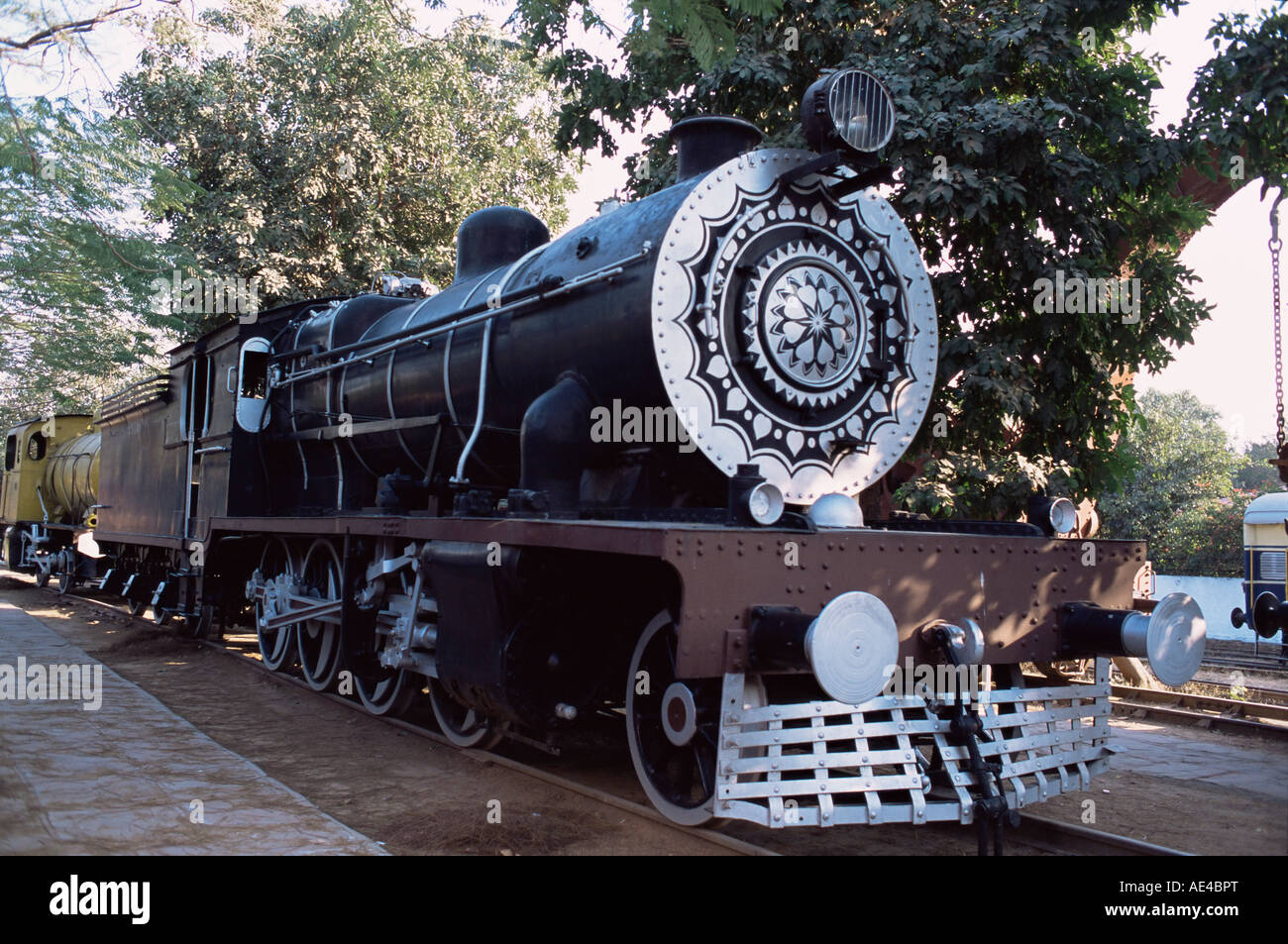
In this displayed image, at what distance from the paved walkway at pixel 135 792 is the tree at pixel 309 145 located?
38.6 feet

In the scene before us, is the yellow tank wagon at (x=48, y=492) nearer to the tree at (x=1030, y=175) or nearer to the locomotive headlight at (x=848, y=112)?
the tree at (x=1030, y=175)

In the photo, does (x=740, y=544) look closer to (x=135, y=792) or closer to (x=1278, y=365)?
(x=135, y=792)

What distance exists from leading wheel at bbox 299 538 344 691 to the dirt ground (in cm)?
21

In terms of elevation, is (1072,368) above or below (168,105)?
below

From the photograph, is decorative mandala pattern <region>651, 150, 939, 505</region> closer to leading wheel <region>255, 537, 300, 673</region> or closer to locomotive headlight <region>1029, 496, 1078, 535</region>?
locomotive headlight <region>1029, 496, 1078, 535</region>

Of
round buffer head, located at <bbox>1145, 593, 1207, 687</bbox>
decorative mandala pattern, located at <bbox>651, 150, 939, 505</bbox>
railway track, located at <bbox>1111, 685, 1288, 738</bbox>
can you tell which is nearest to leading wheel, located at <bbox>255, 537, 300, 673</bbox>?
decorative mandala pattern, located at <bbox>651, 150, 939, 505</bbox>

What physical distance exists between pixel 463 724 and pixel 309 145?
47.7 feet

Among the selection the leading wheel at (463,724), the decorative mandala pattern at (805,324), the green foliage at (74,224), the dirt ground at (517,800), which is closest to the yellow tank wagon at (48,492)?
the green foliage at (74,224)

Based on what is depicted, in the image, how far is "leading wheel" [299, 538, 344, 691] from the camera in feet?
22.4

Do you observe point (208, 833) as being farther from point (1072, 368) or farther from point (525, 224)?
point (1072, 368)

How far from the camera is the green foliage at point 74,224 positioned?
6.12 m

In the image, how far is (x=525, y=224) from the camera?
22.5ft
